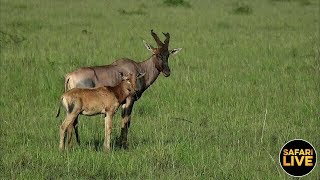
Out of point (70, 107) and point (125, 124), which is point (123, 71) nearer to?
point (125, 124)

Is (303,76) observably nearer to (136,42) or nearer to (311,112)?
(311,112)

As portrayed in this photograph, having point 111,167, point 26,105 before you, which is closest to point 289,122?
point 111,167

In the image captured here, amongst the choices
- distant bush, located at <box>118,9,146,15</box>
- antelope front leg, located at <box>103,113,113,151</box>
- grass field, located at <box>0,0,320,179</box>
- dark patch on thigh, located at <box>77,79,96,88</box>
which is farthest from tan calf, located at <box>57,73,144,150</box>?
distant bush, located at <box>118,9,146,15</box>

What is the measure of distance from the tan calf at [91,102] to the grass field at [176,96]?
0.31 meters

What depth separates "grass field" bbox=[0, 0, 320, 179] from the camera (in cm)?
676

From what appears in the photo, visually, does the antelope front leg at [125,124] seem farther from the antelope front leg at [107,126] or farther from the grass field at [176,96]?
the antelope front leg at [107,126]

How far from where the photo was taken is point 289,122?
912cm

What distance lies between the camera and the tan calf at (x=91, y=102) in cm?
684

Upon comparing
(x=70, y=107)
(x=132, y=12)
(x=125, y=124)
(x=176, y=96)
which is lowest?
(x=132, y=12)

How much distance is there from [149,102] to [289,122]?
239cm

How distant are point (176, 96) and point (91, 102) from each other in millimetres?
3999

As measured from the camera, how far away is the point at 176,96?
424 inches

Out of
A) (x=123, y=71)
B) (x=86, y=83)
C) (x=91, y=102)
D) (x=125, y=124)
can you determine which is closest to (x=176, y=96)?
(x=123, y=71)

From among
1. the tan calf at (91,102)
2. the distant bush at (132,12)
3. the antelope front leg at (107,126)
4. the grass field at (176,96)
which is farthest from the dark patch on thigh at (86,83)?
the distant bush at (132,12)
